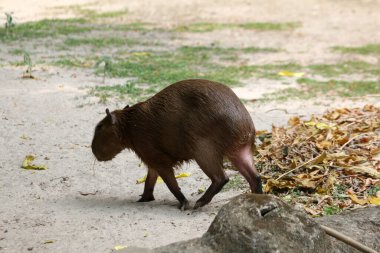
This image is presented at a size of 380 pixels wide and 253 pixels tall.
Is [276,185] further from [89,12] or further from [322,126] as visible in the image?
[89,12]

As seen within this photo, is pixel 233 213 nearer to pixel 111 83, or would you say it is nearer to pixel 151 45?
pixel 111 83

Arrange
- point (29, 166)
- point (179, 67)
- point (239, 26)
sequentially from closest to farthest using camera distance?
point (29, 166), point (179, 67), point (239, 26)

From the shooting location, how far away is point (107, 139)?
5.59m

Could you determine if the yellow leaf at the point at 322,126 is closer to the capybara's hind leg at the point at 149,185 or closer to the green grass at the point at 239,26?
the capybara's hind leg at the point at 149,185

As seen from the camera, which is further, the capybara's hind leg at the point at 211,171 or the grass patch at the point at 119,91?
the grass patch at the point at 119,91

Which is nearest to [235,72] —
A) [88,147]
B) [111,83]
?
[111,83]

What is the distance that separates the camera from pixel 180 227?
4.74 m

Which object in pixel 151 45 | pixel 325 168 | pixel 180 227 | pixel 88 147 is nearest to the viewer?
pixel 180 227

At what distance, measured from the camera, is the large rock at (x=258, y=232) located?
329cm

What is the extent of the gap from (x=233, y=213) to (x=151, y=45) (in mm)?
9870

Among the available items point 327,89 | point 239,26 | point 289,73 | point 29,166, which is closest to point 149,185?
point 29,166

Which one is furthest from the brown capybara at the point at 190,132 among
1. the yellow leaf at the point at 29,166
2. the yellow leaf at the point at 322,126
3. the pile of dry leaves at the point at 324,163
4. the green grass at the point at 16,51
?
the green grass at the point at 16,51

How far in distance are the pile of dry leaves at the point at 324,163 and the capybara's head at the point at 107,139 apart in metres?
1.28

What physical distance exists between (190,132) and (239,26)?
11.0 m
